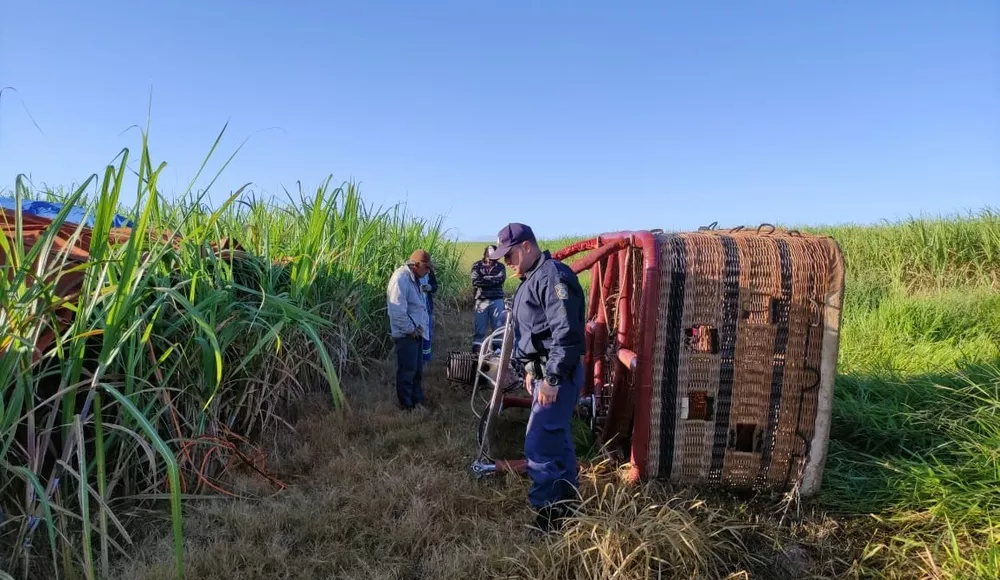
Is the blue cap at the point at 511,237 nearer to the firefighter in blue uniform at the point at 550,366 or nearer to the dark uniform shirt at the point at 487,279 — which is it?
the firefighter in blue uniform at the point at 550,366

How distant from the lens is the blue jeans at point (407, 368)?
4.95 meters

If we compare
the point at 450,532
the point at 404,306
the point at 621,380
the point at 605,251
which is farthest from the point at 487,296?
the point at 450,532

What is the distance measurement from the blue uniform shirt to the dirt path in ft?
2.87

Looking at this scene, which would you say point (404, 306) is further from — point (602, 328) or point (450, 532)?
point (450, 532)

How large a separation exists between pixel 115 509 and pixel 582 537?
94.6 inches

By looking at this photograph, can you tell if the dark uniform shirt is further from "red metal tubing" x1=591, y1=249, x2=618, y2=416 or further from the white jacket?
"red metal tubing" x1=591, y1=249, x2=618, y2=416

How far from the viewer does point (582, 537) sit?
252 centimetres

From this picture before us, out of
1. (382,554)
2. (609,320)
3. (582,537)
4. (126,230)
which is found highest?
(126,230)

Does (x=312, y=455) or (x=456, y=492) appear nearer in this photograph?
(x=456, y=492)

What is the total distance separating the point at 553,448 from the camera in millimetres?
2906

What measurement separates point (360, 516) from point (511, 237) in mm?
1768

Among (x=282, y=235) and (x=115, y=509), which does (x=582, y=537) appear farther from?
(x=282, y=235)

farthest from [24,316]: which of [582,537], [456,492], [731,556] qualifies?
[731,556]

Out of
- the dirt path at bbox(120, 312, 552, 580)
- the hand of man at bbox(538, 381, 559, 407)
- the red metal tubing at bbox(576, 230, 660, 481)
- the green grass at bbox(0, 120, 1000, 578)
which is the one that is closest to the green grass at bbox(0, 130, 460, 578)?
the green grass at bbox(0, 120, 1000, 578)
